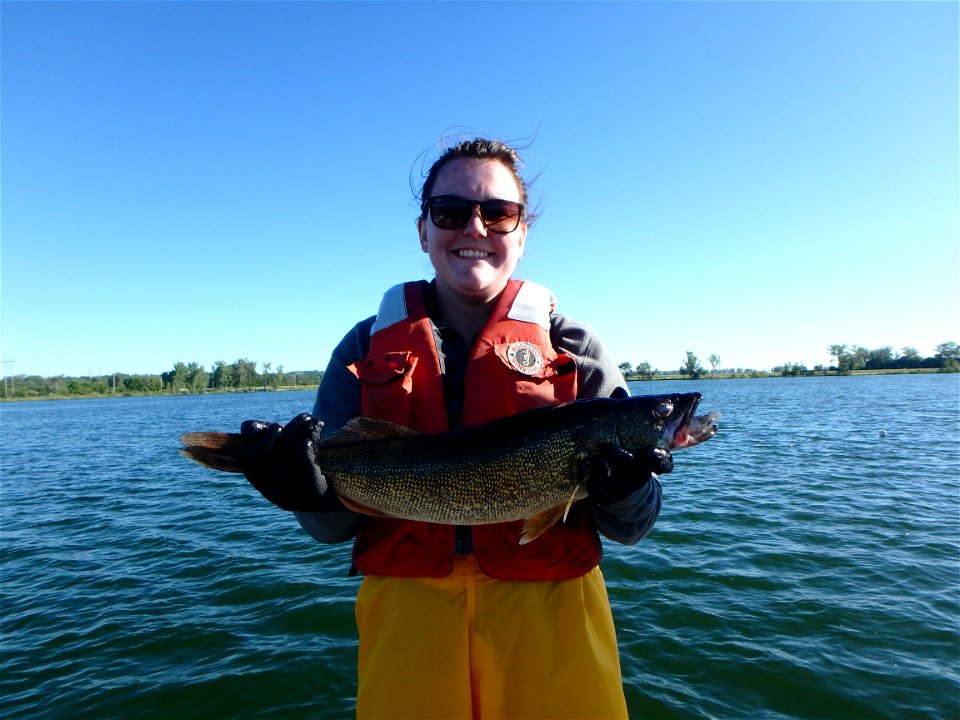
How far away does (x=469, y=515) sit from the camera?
3.20 m

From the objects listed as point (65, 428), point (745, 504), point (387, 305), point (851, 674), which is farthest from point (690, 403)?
point (65, 428)

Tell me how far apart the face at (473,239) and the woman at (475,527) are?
1 centimetres

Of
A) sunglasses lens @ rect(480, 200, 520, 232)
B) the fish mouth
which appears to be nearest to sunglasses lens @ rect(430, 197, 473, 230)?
sunglasses lens @ rect(480, 200, 520, 232)

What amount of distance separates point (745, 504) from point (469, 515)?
12756mm

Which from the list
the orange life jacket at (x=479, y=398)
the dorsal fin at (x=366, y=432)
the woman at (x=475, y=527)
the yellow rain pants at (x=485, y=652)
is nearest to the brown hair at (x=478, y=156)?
the woman at (x=475, y=527)

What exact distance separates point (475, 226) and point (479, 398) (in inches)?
42.8

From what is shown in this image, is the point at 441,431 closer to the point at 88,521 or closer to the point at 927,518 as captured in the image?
the point at 927,518

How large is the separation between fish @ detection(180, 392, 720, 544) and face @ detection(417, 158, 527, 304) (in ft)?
3.13

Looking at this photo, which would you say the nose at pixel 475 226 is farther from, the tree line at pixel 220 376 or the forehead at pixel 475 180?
the tree line at pixel 220 376

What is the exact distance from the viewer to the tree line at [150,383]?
135 meters

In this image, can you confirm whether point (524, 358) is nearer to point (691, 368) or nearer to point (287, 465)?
point (287, 465)

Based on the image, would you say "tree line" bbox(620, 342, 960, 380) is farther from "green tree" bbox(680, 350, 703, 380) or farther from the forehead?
the forehead

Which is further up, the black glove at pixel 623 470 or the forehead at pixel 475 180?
the forehead at pixel 475 180

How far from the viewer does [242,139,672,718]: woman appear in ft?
9.53
